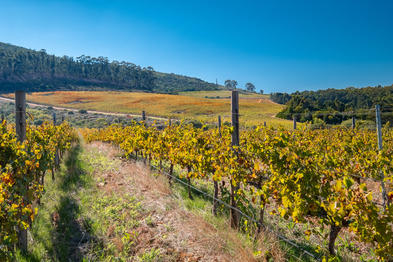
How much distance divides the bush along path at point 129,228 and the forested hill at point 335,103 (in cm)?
2242

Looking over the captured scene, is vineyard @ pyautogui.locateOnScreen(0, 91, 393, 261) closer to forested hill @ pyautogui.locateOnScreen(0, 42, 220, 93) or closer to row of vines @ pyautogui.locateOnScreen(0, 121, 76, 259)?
row of vines @ pyautogui.locateOnScreen(0, 121, 76, 259)

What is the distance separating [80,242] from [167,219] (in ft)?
4.95

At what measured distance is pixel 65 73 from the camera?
88.4 metres

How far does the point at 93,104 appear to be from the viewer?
54469 millimetres

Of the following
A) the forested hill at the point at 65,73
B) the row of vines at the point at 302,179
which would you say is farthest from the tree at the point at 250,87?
the row of vines at the point at 302,179

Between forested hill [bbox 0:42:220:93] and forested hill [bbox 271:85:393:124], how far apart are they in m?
55.5

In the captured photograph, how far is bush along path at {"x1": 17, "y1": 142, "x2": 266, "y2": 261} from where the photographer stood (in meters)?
3.62

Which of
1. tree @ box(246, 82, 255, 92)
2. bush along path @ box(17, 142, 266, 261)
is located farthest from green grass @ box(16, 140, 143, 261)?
tree @ box(246, 82, 255, 92)

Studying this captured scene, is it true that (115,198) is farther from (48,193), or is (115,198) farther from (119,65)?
(119,65)

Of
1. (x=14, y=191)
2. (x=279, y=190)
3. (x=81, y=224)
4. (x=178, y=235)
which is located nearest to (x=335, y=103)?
(x=279, y=190)

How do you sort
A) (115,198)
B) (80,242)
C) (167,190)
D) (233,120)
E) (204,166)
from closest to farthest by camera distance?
(80,242) < (233,120) < (204,166) < (115,198) < (167,190)

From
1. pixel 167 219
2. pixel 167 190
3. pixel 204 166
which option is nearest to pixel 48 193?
pixel 167 190

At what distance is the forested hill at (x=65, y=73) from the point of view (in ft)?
250

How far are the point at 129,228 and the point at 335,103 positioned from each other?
48.7m
